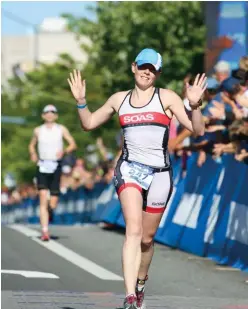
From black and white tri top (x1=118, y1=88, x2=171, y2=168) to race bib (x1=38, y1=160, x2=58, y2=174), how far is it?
8632mm

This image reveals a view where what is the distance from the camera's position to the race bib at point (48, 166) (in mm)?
17969

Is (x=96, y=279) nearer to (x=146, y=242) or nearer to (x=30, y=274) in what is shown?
(x=30, y=274)

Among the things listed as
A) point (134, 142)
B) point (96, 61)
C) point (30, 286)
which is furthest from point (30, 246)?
point (96, 61)

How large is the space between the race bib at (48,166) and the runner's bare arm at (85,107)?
839 cm

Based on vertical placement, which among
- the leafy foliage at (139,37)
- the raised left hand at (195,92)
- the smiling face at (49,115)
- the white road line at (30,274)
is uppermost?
the leafy foliage at (139,37)

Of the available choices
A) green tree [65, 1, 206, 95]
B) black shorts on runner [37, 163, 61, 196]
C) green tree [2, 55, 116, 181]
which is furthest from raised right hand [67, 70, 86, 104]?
green tree [2, 55, 116, 181]

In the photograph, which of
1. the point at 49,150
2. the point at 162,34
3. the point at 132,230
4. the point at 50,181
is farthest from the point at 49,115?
the point at 162,34

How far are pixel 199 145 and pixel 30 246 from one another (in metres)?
2.52

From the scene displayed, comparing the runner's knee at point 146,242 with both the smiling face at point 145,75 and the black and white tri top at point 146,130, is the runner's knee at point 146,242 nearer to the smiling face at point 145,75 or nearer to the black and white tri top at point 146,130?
the black and white tri top at point 146,130

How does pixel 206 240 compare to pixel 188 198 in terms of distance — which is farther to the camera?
pixel 188 198

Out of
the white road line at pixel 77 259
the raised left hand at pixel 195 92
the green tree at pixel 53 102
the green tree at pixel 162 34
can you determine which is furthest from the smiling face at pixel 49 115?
the green tree at pixel 53 102

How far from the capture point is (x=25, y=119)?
66.9 m

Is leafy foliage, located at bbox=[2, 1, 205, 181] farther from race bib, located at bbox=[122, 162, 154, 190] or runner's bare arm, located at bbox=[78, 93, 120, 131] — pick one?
race bib, located at bbox=[122, 162, 154, 190]

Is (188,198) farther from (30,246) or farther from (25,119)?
(25,119)
